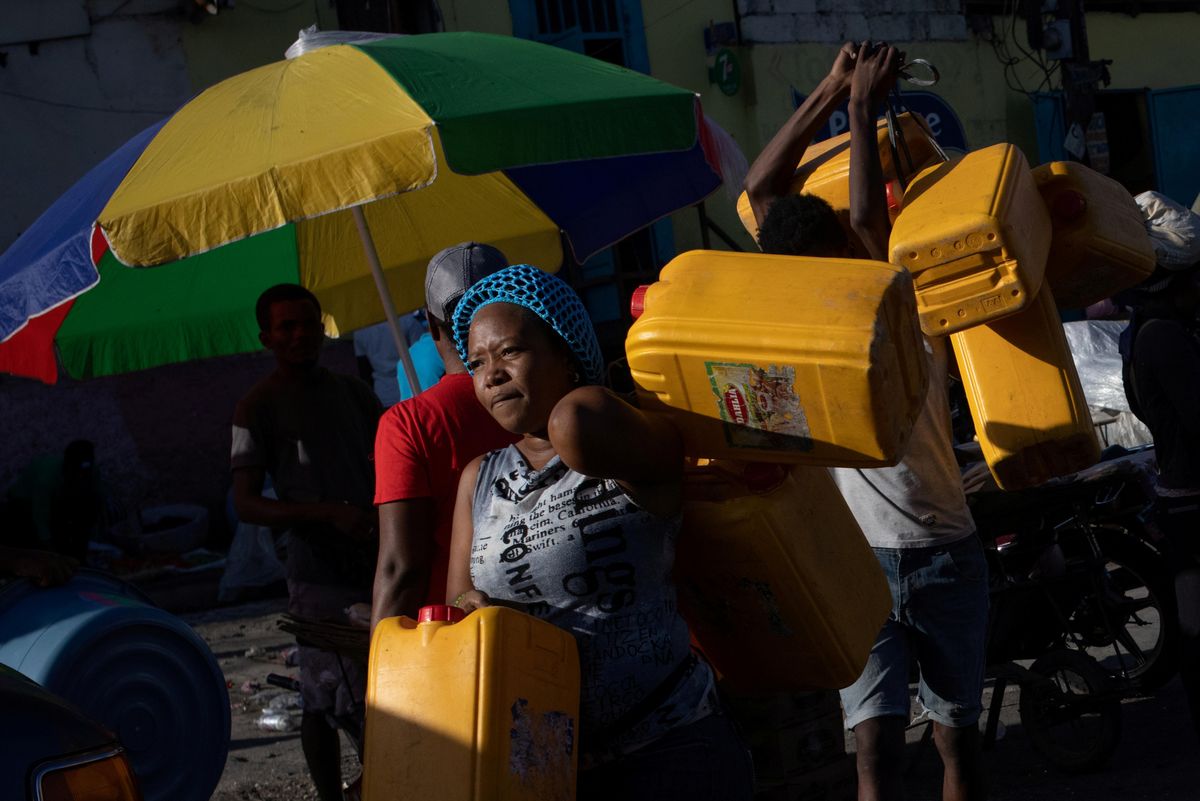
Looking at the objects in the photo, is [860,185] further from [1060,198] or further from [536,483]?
[536,483]

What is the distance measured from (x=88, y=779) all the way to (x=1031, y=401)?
80.9 inches

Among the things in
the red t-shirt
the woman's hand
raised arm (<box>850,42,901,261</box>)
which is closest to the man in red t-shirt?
the red t-shirt

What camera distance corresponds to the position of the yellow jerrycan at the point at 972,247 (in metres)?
2.92

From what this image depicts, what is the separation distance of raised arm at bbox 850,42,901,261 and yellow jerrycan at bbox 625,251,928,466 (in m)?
0.81

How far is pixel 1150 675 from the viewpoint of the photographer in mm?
5562

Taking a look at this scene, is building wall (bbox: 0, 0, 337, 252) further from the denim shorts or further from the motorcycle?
the denim shorts

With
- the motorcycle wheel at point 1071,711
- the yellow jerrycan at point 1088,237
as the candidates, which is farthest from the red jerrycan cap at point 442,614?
the motorcycle wheel at point 1071,711

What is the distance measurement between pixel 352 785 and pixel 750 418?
196 centimetres

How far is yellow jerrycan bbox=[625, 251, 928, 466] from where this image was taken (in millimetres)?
2346

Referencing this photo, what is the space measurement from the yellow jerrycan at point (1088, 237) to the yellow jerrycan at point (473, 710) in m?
1.56

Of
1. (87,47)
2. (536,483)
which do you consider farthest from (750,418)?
(87,47)

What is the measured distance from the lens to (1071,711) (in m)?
5.12

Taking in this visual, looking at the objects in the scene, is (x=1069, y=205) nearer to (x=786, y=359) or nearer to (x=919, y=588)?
(x=919, y=588)

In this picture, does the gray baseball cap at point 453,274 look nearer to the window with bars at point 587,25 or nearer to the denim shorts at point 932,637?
the denim shorts at point 932,637
